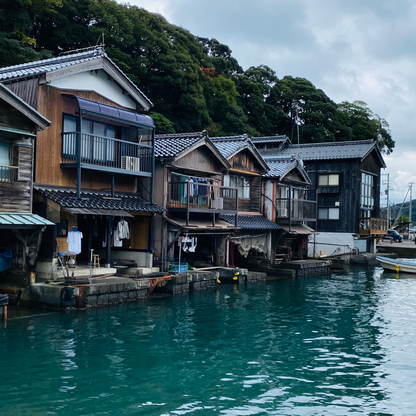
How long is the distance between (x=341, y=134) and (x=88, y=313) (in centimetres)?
5921

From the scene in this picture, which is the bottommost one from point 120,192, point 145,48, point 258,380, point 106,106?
point 258,380

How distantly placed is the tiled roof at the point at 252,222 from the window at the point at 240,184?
1.68 metres

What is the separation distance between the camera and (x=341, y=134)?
7231 cm

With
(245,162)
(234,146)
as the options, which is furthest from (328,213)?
(234,146)

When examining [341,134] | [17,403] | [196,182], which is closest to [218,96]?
[341,134]

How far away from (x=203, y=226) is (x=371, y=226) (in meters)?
25.0

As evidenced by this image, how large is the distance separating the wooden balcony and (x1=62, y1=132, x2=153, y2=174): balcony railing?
7.31ft

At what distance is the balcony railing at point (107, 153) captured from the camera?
23250 mm

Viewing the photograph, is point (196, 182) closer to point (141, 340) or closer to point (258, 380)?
point (141, 340)

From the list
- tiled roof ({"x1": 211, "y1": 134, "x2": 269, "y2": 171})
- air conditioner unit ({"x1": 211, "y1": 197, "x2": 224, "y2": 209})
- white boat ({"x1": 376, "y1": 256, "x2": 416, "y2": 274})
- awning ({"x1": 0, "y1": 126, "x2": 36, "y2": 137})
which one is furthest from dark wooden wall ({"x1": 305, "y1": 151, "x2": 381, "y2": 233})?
awning ({"x1": 0, "y1": 126, "x2": 36, "y2": 137})

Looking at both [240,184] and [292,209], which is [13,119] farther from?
[292,209]

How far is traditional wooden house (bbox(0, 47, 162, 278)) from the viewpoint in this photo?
22188 mm

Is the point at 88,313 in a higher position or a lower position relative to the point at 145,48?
lower

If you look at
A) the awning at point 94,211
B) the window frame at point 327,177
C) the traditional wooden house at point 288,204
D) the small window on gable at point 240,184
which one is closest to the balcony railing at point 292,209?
the traditional wooden house at point 288,204
